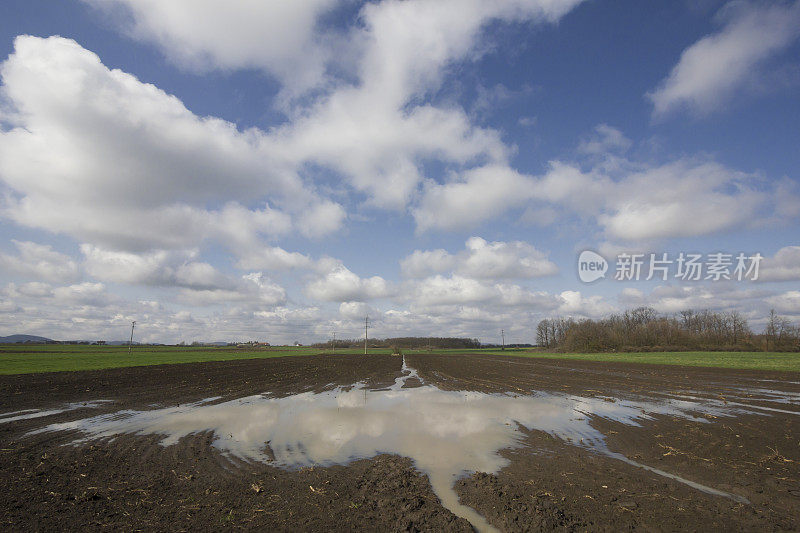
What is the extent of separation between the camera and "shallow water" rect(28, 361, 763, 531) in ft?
31.7

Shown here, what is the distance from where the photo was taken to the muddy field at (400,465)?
6246 mm

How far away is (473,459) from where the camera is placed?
9.62 metres

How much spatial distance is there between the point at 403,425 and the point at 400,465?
4.90m

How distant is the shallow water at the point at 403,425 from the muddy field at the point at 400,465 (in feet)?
0.28

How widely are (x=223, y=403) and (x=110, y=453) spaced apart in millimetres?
8962

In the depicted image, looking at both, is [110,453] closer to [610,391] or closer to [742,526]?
[742,526]

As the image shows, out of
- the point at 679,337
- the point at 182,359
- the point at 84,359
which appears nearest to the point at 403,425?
the point at 84,359

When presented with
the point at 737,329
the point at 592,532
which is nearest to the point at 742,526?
the point at 592,532

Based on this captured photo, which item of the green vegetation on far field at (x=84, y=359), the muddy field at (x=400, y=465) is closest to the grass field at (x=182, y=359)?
the green vegetation on far field at (x=84, y=359)

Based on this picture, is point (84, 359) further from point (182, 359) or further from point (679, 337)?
point (679, 337)

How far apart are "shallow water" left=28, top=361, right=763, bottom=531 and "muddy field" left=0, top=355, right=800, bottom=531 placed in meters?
0.08

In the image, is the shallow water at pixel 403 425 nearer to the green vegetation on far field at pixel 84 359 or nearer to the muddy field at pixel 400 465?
the muddy field at pixel 400 465

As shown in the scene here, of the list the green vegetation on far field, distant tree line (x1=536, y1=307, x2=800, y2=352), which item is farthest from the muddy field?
distant tree line (x1=536, y1=307, x2=800, y2=352)

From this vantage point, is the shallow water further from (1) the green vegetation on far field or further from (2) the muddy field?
(1) the green vegetation on far field
